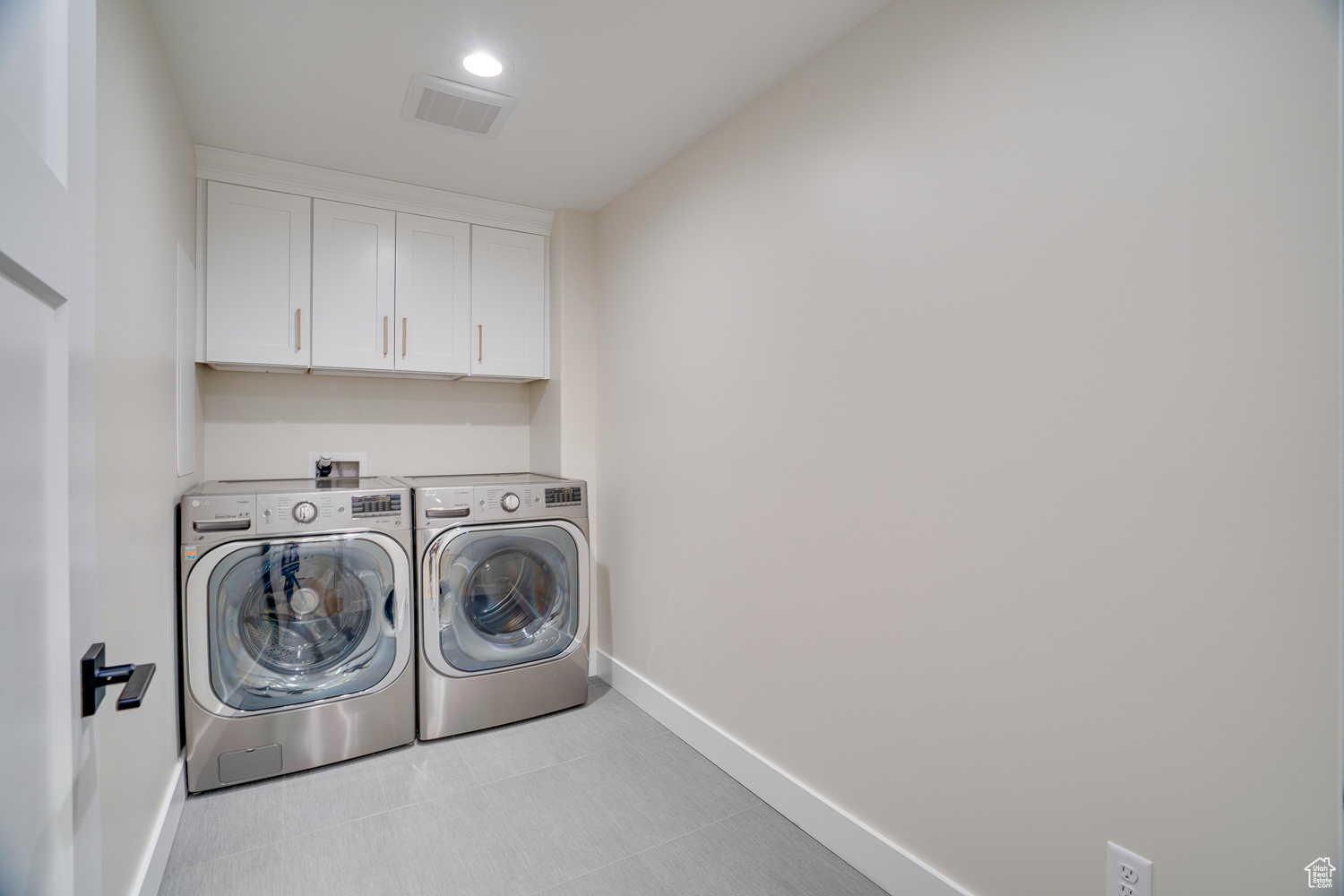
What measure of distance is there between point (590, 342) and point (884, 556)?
2011mm

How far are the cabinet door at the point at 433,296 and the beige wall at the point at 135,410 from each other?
0.93 meters

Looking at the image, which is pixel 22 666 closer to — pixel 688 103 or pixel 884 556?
pixel 884 556

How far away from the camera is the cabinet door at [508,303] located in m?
3.18

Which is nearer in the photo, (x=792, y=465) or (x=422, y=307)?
(x=792, y=465)

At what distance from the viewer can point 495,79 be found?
2.12 m

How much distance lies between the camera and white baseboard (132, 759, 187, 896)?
163 cm

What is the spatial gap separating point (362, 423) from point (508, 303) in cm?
92

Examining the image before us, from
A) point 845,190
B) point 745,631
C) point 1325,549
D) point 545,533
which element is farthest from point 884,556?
point 545,533

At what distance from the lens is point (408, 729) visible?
2.57 m

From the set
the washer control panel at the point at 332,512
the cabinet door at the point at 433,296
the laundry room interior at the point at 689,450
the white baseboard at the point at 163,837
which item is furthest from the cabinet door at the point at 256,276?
the white baseboard at the point at 163,837

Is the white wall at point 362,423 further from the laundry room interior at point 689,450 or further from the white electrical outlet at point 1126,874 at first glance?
the white electrical outlet at point 1126,874

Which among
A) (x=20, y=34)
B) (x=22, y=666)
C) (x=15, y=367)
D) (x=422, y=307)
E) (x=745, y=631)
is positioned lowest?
(x=745, y=631)

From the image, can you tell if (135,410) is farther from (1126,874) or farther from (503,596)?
(1126,874)

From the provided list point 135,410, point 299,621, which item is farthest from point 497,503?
point 135,410
